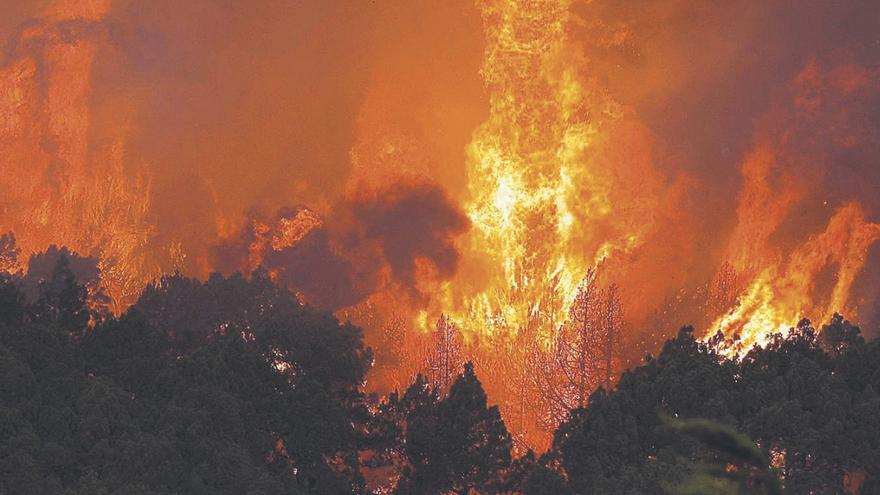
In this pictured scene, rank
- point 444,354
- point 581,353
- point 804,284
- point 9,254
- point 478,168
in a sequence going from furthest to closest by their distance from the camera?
1. point 9,254
2. point 478,168
3. point 444,354
4. point 581,353
5. point 804,284

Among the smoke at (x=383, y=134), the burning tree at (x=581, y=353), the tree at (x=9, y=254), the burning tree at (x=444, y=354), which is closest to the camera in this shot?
the burning tree at (x=581, y=353)

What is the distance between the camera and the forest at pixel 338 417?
120 ft

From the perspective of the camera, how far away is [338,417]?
141 ft

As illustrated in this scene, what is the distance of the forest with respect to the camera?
120ft

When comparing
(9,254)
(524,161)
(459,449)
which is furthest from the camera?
(9,254)

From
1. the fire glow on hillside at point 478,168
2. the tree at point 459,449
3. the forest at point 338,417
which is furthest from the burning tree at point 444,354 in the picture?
the tree at point 459,449

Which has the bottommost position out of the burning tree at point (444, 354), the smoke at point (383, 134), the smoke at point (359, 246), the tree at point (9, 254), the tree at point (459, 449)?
the tree at point (459, 449)

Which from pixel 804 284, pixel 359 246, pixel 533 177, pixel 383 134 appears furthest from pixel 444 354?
pixel 804 284

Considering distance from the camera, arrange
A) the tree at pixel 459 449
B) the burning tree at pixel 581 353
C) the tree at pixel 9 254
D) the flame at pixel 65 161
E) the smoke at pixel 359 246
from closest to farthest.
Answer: the tree at pixel 459 449 < the burning tree at pixel 581 353 < the smoke at pixel 359 246 < the tree at pixel 9 254 < the flame at pixel 65 161

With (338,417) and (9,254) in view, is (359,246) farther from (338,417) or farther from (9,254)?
(338,417)

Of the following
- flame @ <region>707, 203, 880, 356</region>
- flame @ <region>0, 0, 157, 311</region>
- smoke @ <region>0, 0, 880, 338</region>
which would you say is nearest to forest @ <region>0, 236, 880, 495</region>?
flame @ <region>707, 203, 880, 356</region>

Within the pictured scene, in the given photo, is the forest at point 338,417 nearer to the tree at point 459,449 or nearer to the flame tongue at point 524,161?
the tree at point 459,449

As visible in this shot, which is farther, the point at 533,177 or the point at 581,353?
the point at 533,177

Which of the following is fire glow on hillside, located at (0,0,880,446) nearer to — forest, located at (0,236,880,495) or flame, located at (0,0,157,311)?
flame, located at (0,0,157,311)
